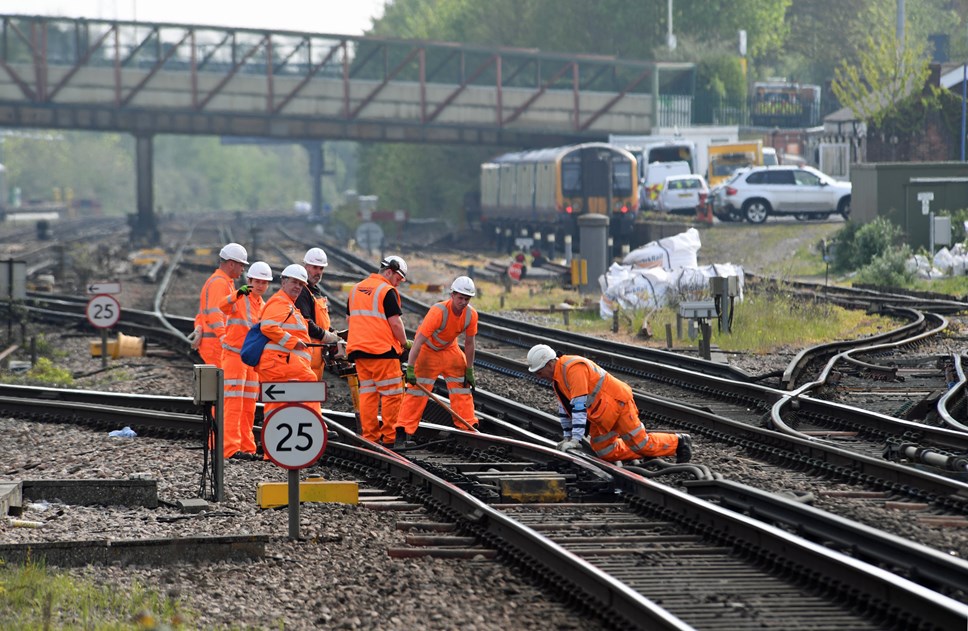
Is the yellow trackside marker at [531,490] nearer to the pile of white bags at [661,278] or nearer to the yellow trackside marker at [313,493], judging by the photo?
the yellow trackside marker at [313,493]

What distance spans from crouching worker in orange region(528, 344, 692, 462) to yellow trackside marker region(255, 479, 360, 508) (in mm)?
1561

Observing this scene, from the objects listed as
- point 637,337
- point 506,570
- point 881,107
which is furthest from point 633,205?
point 506,570

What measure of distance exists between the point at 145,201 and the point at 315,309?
5354 centimetres

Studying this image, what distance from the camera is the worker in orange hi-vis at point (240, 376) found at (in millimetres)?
12562

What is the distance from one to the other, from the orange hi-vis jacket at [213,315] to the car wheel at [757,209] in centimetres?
3264

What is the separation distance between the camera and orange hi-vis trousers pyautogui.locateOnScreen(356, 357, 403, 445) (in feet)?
41.8

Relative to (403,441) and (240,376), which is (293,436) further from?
(403,441)

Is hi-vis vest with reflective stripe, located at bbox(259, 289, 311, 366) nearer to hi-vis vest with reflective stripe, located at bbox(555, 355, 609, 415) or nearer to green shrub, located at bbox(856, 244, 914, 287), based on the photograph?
hi-vis vest with reflective stripe, located at bbox(555, 355, 609, 415)

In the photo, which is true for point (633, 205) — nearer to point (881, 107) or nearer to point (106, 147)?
point (881, 107)

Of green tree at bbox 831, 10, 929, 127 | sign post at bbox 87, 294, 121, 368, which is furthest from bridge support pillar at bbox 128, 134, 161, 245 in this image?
sign post at bbox 87, 294, 121, 368

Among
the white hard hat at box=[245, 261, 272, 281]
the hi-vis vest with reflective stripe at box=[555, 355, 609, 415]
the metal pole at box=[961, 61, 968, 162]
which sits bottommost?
the hi-vis vest with reflective stripe at box=[555, 355, 609, 415]

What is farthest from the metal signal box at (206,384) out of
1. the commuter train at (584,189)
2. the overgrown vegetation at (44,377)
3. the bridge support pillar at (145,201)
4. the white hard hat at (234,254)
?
the bridge support pillar at (145,201)

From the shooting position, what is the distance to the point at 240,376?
495 inches

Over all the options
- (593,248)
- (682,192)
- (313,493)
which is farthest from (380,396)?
(682,192)
